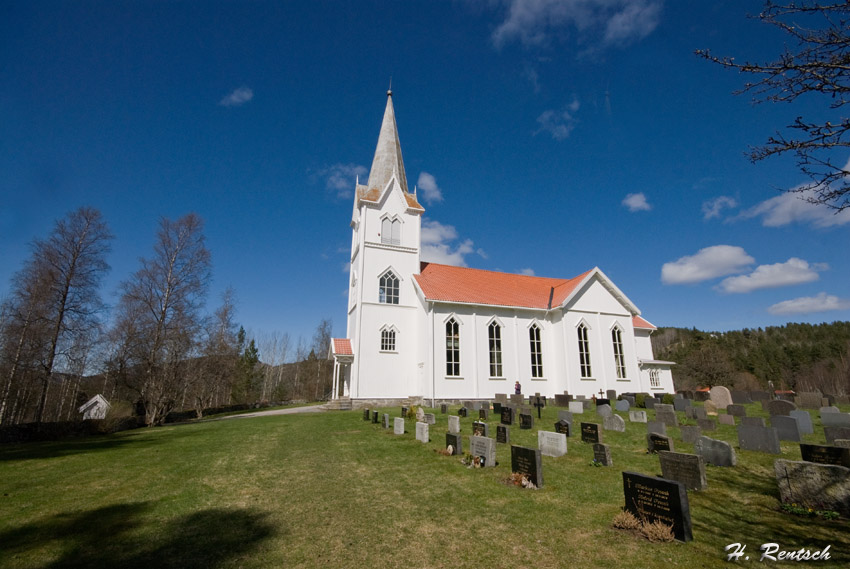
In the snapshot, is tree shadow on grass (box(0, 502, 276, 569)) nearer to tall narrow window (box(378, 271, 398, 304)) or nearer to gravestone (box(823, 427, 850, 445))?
gravestone (box(823, 427, 850, 445))

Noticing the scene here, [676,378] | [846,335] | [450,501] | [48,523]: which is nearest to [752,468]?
[450,501]

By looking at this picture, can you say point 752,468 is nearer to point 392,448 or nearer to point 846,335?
point 392,448

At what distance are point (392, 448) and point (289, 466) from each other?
3096 mm

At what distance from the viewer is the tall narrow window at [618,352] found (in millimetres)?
27344

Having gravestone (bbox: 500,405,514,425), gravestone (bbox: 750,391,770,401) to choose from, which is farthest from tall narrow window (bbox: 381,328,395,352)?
gravestone (bbox: 750,391,770,401)

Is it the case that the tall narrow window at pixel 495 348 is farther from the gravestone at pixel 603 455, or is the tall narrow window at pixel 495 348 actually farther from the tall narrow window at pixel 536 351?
the gravestone at pixel 603 455

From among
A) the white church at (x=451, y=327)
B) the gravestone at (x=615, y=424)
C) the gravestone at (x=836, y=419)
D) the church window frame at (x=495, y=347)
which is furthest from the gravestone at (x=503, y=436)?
the church window frame at (x=495, y=347)

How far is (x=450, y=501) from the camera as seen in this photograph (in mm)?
6703

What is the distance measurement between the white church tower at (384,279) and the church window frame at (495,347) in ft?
16.7

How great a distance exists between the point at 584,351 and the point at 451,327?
9.86 meters

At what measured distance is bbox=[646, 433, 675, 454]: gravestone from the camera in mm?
9264

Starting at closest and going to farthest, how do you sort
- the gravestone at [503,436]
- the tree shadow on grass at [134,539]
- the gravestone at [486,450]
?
the tree shadow on grass at [134,539] < the gravestone at [486,450] < the gravestone at [503,436]

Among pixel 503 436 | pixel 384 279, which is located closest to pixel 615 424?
pixel 503 436

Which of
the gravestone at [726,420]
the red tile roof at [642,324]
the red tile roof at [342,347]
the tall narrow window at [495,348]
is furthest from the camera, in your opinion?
the red tile roof at [642,324]
